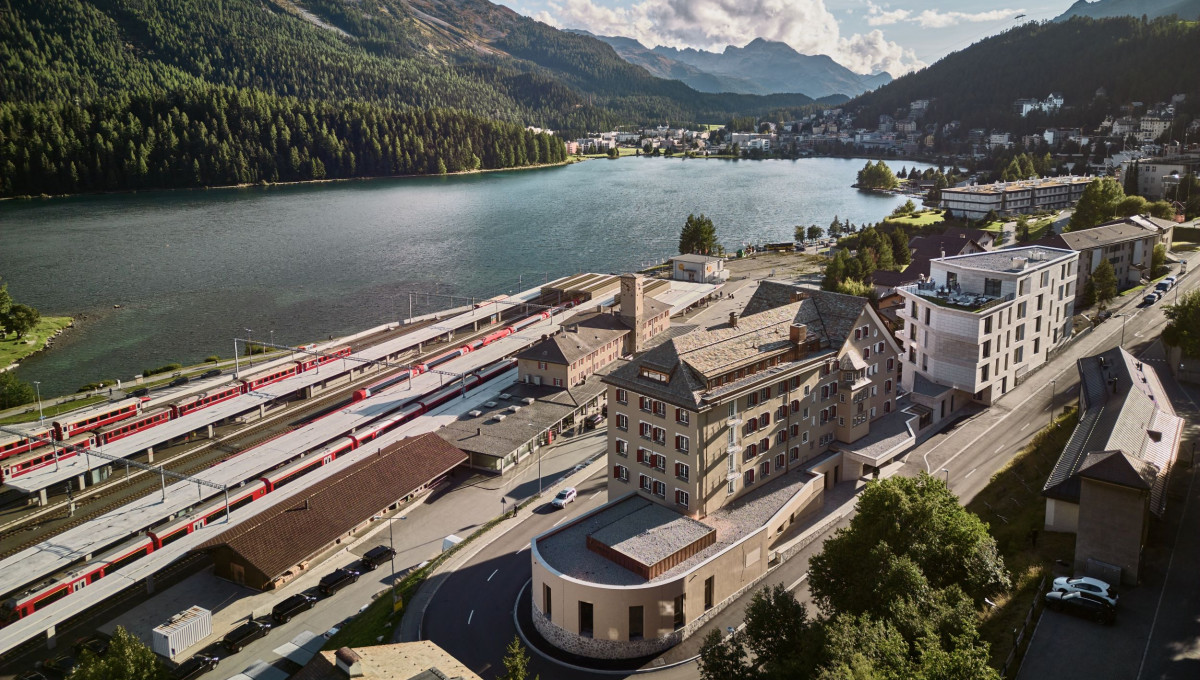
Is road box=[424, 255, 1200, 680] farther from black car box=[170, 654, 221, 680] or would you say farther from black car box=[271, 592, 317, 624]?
black car box=[170, 654, 221, 680]

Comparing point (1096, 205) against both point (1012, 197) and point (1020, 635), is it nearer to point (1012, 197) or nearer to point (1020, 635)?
point (1012, 197)

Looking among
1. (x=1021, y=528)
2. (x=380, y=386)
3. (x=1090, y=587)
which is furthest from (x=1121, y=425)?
(x=380, y=386)

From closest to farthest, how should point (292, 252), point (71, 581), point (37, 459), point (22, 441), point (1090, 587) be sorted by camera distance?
point (1090, 587)
point (71, 581)
point (37, 459)
point (22, 441)
point (292, 252)

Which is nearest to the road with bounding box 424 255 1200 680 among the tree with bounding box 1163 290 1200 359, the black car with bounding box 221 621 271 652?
the tree with bounding box 1163 290 1200 359

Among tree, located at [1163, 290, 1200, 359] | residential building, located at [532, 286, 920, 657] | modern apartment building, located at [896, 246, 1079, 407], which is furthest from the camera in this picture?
modern apartment building, located at [896, 246, 1079, 407]

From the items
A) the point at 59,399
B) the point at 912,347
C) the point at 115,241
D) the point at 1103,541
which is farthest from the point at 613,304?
the point at 115,241

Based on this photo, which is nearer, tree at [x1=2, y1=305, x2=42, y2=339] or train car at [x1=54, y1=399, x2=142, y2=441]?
train car at [x1=54, y1=399, x2=142, y2=441]

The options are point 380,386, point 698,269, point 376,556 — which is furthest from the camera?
point 698,269

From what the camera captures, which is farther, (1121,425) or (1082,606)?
(1121,425)

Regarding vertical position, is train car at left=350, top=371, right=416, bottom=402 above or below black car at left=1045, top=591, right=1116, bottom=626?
below
